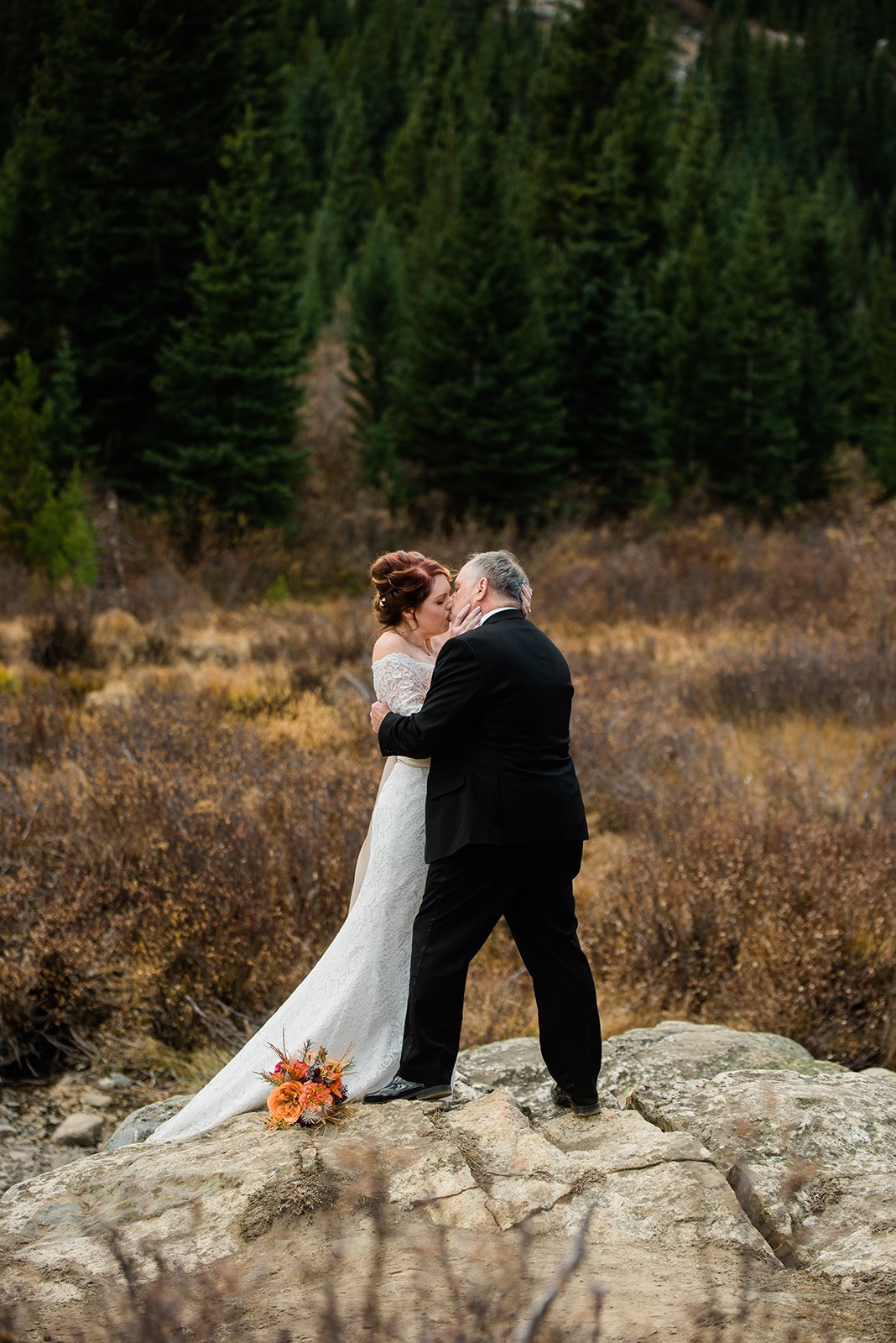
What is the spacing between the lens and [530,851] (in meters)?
3.58

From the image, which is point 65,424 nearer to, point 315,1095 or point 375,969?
point 375,969

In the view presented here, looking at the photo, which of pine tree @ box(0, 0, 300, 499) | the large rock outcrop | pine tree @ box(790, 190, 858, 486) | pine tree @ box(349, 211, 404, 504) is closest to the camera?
the large rock outcrop

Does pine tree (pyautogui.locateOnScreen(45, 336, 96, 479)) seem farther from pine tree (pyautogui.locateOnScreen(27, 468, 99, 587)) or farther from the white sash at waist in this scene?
the white sash at waist

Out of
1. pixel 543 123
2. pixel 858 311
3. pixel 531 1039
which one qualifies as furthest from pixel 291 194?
pixel 858 311

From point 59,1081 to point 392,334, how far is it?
20937 mm

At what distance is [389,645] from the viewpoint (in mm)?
3932

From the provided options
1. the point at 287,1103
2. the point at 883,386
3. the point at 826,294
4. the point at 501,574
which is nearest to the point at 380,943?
the point at 287,1103

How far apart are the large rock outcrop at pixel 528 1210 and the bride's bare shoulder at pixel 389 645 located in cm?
137

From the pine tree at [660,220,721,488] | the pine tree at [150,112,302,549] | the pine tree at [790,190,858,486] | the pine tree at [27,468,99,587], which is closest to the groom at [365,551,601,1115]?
the pine tree at [27,468,99,587]

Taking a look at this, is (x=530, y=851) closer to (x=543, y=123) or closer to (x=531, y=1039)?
(x=531, y=1039)

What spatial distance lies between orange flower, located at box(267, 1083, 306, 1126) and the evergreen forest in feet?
42.4

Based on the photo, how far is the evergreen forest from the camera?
64.3 feet

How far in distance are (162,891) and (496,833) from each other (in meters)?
3.29

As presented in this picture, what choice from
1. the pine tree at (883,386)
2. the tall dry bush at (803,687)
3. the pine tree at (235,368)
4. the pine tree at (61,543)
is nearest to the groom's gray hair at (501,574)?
the tall dry bush at (803,687)
